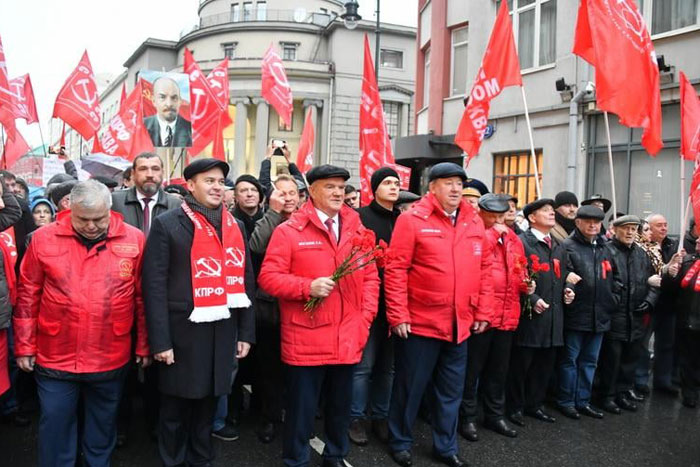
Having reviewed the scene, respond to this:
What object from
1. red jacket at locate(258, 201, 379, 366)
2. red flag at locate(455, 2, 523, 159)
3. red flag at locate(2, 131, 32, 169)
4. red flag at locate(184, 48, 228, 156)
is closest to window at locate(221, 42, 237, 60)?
red flag at locate(184, 48, 228, 156)

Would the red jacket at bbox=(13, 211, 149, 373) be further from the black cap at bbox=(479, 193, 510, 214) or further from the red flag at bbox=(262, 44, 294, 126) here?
the red flag at bbox=(262, 44, 294, 126)

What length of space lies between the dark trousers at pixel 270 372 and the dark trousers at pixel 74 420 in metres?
1.40

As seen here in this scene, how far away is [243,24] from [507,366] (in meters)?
49.1

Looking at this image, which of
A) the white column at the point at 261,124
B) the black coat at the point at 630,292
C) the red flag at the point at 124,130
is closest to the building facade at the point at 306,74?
the white column at the point at 261,124

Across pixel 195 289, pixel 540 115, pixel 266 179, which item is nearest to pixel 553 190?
pixel 540 115

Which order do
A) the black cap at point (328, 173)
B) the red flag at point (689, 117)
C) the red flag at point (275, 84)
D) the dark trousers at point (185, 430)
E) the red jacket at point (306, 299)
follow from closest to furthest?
the dark trousers at point (185, 430), the red jacket at point (306, 299), the black cap at point (328, 173), the red flag at point (689, 117), the red flag at point (275, 84)

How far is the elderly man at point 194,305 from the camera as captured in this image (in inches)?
147

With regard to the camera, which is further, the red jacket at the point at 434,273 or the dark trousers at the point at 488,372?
the dark trousers at the point at 488,372

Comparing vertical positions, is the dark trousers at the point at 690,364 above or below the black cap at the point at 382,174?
below

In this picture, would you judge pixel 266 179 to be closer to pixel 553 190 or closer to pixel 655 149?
pixel 655 149

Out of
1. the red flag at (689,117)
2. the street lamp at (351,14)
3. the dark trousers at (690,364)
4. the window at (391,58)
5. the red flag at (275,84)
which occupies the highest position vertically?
the window at (391,58)

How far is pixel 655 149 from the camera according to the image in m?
7.32

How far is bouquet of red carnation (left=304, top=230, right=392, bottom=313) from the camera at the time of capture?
13.0ft

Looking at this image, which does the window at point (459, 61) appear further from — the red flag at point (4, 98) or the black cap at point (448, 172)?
the black cap at point (448, 172)
